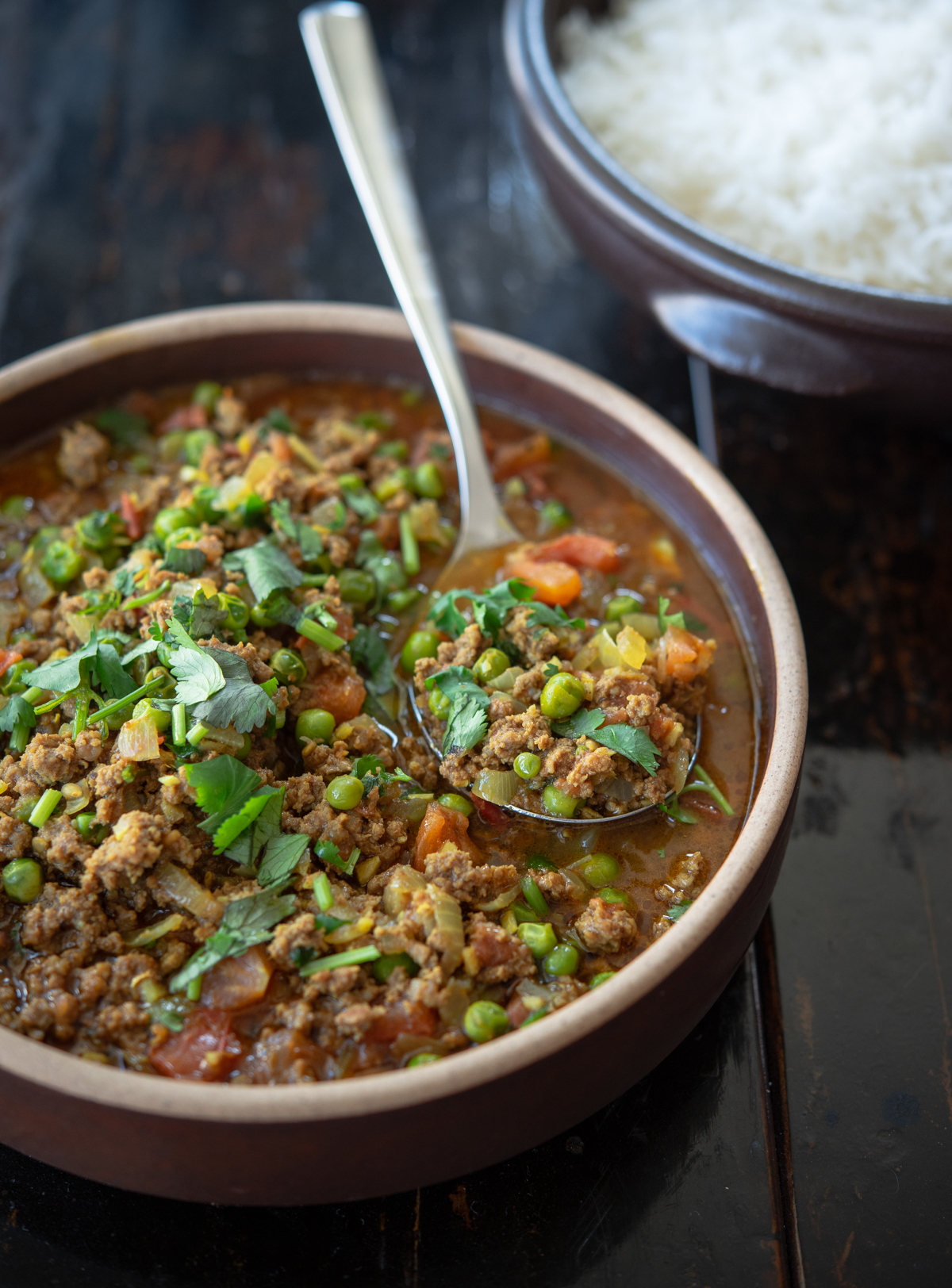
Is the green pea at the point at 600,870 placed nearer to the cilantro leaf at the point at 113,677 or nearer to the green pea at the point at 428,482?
the cilantro leaf at the point at 113,677

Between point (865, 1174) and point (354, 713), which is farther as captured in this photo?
point (354, 713)

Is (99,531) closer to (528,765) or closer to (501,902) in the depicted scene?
(528,765)

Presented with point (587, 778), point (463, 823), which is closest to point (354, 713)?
point (463, 823)

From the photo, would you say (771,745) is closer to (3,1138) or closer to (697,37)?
(3,1138)

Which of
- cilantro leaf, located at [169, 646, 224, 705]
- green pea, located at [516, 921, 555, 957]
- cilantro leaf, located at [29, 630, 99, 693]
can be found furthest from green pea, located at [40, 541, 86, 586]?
green pea, located at [516, 921, 555, 957]

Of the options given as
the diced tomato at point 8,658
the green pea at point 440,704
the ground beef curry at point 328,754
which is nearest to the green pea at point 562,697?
the ground beef curry at point 328,754

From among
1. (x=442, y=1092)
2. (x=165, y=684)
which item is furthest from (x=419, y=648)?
(x=442, y=1092)

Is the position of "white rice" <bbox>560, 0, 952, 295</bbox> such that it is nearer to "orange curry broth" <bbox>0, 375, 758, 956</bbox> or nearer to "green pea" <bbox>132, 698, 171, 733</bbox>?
"orange curry broth" <bbox>0, 375, 758, 956</bbox>
